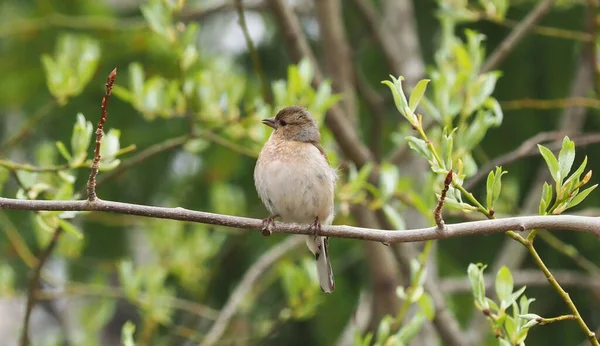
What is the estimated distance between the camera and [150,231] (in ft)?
18.9

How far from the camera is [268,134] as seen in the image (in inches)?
171

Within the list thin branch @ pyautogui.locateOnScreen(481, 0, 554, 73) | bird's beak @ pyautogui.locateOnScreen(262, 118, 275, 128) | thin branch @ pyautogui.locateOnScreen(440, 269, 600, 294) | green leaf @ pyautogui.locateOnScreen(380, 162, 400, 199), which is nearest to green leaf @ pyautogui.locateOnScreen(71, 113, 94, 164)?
bird's beak @ pyautogui.locateOnScreen(262, 118, 275, 128)

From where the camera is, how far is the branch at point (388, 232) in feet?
7.16

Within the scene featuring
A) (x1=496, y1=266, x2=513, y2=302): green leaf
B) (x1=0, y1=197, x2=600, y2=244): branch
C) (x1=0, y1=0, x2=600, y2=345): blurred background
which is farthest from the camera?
(x1=0, y1=0, x2=600, y2=345): blurred background

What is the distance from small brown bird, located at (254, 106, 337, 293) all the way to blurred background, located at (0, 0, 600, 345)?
0.14 m

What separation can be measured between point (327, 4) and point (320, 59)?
1.43 m

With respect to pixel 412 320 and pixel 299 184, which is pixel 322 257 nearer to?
pixel 299 184

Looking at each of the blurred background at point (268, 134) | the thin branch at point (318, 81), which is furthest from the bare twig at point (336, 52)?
the thin branch at point (318, 81)

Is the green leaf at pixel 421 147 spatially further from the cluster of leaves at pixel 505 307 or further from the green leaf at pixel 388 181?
the green leaf at pixel 388 181

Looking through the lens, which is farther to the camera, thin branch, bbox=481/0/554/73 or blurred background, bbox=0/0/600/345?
thin branch, bbox=481/0/554/73

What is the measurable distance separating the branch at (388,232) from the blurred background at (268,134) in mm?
1434

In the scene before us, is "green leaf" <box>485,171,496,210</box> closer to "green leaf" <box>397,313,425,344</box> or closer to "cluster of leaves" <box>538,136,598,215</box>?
"cluster of leaves" <box>538,136,598,215</box>

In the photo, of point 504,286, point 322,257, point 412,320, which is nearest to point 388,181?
point 322,257

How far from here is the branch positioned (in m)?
2.18
